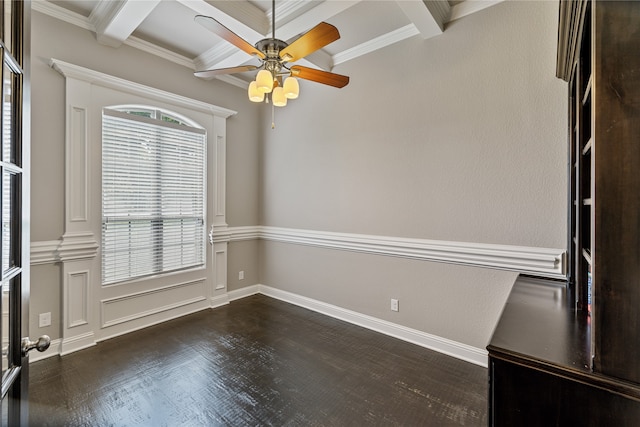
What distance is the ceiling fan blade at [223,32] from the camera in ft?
5.36

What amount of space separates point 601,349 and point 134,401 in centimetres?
255

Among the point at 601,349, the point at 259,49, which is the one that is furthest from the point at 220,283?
the point at 601,349

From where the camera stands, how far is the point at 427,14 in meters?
2.37

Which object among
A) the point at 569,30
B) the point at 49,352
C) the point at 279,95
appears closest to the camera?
the point at 569,30

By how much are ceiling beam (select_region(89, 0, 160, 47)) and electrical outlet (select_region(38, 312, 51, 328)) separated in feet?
8.39

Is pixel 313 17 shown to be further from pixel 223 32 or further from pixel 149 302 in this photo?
pixel 149 302

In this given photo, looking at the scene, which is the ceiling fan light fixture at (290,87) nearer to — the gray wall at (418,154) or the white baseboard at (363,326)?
the gray wall at (418,154)

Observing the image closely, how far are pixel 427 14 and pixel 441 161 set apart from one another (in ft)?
3.91

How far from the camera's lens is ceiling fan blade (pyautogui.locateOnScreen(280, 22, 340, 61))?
1.66 meters

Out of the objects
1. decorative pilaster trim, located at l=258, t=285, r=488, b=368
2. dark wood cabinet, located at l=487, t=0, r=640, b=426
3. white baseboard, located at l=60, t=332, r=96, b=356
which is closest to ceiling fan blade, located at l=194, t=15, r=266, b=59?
dark wood cabinet, located at l=487, t=0, r=640, b=426

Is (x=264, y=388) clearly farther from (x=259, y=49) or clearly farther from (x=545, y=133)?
(x=545, y=133)

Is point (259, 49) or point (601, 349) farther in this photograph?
point (259, 49)

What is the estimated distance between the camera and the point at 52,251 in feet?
8.50

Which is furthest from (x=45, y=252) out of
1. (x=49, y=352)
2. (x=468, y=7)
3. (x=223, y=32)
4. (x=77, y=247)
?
(x=468, y=7)
